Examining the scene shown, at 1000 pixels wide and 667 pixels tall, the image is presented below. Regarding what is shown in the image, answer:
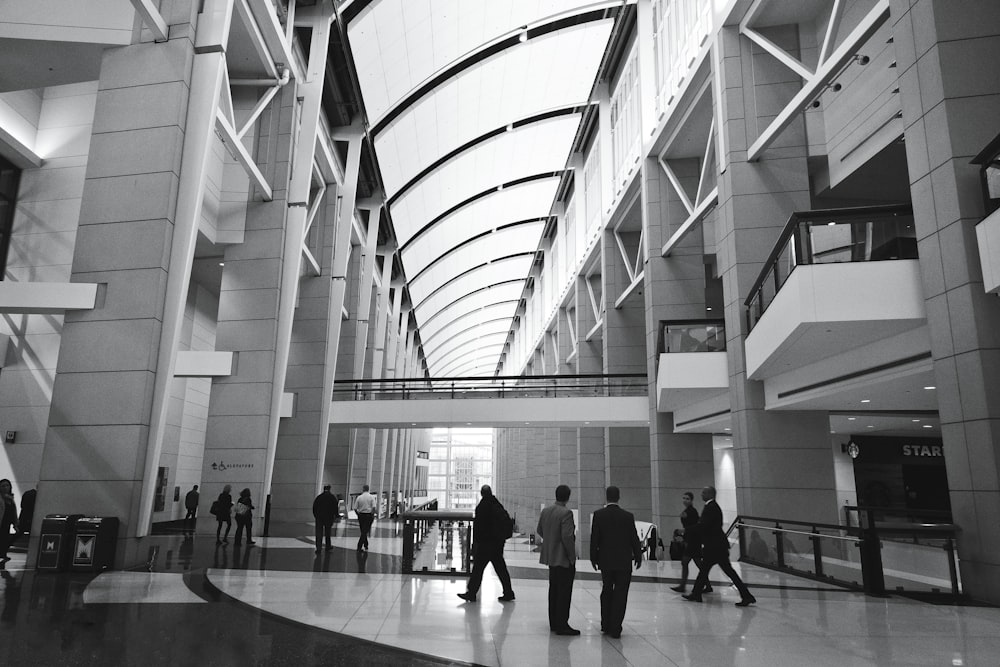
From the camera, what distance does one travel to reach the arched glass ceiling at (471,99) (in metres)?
22.5

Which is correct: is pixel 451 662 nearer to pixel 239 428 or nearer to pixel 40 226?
pixel 239 428

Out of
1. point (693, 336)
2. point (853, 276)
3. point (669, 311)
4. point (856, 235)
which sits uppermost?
point (669, 311)

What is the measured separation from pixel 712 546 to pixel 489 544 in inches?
102

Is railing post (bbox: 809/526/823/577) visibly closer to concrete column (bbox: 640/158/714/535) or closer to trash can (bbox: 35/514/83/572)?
concrete column (bbox: 640/158/714/535)

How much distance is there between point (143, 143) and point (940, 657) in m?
13.1

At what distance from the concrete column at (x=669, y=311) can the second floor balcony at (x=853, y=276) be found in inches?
385

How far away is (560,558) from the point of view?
6.25 meters

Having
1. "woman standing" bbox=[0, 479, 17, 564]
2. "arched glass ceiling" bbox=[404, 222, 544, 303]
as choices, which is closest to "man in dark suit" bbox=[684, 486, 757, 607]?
"woman standing" bbox=[0, 479, 17, 564]

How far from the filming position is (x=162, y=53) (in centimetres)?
1195

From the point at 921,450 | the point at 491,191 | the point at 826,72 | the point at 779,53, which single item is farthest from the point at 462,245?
the point at 826,72

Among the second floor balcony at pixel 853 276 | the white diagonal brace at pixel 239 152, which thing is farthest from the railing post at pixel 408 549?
the white diagonal brace at pixel 239 152

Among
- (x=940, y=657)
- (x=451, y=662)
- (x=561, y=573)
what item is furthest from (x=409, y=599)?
(x=940, y=657)

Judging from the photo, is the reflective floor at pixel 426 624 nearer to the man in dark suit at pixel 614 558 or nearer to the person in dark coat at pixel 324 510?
the man in dark suit at pixel 614 558

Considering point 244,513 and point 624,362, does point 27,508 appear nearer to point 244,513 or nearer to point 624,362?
point 244,513
